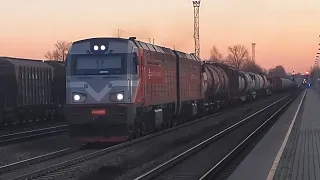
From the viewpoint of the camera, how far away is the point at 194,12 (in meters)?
71.2

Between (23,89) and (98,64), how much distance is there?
39.3ft

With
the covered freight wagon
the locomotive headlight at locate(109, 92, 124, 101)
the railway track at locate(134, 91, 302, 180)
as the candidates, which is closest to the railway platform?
the railway track at locate(134, 91, 302, 180)

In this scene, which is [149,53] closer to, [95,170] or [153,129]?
[153,129]

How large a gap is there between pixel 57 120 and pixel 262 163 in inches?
890

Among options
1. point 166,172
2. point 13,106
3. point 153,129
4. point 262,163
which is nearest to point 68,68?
point 153,129

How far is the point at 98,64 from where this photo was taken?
18.4m

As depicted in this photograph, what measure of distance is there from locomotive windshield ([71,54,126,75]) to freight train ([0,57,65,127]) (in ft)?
33.0

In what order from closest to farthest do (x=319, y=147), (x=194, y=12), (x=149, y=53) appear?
(x=319, y=147) → (x=149, y=53) → (x=194, y=12)

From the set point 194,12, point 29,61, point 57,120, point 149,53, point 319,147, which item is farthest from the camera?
point 194,12

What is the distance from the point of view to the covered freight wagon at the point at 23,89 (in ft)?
91.8

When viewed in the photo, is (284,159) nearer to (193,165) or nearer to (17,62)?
(193,165)

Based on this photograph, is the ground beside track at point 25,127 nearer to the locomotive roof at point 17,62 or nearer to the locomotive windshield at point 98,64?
the locomotive roof at point 17,62

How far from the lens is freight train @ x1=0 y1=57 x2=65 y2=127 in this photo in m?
28.0

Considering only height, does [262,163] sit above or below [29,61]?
below
